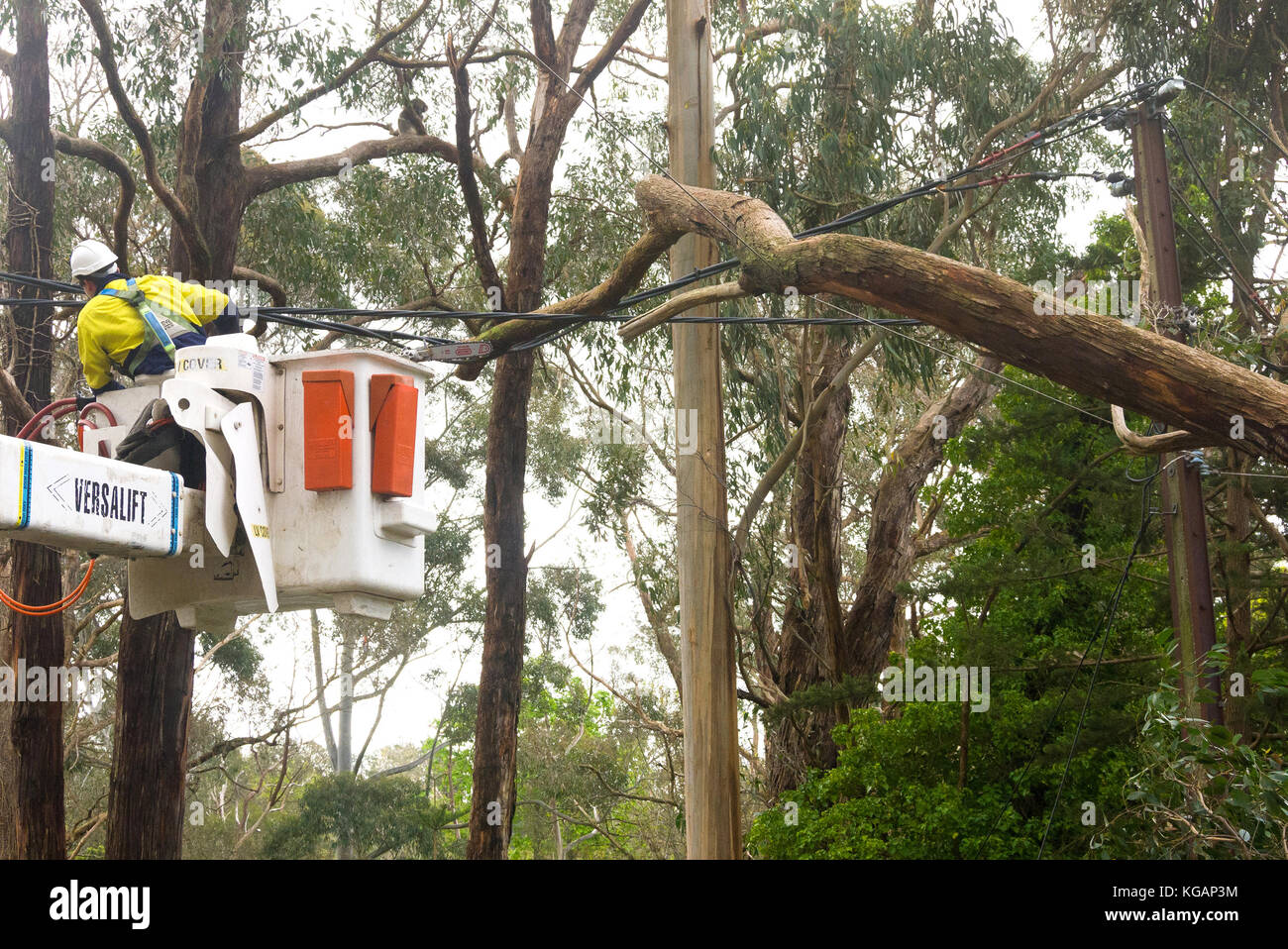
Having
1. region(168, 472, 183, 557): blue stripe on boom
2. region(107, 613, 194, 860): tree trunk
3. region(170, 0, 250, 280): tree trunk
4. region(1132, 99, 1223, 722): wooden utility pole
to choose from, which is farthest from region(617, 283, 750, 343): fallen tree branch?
region(170, 0, 250, 280): tree trunk

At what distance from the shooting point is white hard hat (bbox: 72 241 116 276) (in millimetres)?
6164

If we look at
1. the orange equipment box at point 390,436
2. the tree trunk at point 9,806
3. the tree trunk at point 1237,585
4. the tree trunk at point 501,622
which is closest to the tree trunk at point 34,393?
the tree trunk at point 9,806

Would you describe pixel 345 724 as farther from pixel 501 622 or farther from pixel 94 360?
pixel 94 360

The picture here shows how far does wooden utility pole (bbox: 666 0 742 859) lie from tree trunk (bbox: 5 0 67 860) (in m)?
6.28

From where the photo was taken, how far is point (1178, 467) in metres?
9.04

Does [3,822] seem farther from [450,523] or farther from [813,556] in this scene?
[450,523]

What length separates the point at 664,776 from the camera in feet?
100

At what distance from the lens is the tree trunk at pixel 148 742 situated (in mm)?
12641

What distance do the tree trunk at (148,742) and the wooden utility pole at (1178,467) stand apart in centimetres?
853

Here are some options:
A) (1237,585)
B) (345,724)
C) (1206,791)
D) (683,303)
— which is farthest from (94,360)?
(345,724)

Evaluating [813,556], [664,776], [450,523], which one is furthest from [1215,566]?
[664,776]

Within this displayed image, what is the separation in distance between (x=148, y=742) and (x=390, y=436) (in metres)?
8.83

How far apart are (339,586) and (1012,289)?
3179 millimetres

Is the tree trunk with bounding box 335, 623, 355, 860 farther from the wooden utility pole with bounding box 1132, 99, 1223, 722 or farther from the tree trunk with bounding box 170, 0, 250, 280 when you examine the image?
the wooden utility pole with bounding box 1132, 99, 1223, 722
